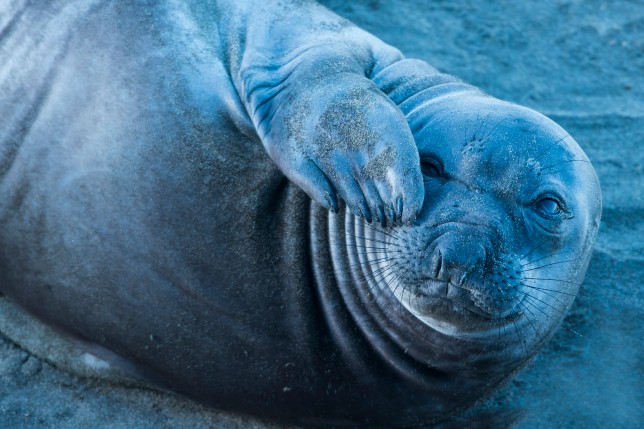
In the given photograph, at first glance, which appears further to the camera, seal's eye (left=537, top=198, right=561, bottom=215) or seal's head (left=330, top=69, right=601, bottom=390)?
seal's eye (left=537, top=198, right=561, bottom=215)

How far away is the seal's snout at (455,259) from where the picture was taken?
2.33m

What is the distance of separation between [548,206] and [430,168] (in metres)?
0.35

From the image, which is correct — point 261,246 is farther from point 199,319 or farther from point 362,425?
point 362,425

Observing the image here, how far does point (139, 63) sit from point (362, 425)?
1315mm

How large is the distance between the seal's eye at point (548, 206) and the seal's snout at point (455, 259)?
32 cm

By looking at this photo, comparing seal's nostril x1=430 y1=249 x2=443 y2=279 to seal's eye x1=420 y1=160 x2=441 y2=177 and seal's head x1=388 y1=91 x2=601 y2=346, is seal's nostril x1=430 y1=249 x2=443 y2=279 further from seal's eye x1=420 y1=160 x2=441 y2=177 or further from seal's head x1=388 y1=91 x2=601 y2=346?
seal's eye x1=420 y1=160 x2=441 y2=177

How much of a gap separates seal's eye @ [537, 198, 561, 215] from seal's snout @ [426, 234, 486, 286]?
315 mm

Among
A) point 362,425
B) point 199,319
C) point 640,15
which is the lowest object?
point 640,15

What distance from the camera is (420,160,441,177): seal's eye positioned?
2.61 metres

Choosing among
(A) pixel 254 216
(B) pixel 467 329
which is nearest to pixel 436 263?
(B) pixel 467 329

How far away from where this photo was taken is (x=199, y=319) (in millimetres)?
2727

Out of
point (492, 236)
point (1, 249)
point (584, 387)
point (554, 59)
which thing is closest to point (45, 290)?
point (1, 249)

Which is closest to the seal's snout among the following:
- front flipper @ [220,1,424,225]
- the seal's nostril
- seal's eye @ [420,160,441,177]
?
the seal's nostril

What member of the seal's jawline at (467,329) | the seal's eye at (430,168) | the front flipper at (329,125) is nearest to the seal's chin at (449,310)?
the seal's jawline at (467,329)
